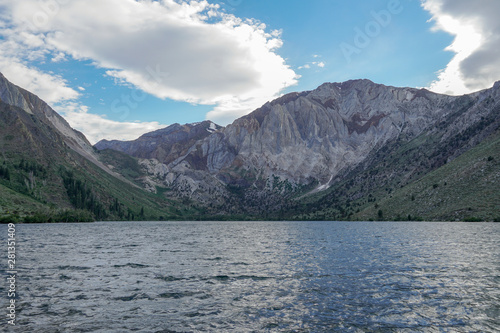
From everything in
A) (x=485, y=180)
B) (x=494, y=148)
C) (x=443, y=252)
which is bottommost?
(x=443, y=252)

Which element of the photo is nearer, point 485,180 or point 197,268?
point 197,268

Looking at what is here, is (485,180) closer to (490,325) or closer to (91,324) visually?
(490,325)

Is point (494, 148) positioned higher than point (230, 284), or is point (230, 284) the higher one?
point (494, 148)

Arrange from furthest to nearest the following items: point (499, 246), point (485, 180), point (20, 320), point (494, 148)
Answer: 1. point (494, 148)
2. point (485, 180)
3. point (499, 246)
4. point (20, 320)

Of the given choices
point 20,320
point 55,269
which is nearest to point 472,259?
point 20,320

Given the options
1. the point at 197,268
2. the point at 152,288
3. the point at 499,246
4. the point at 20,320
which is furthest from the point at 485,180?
the point at 20,320

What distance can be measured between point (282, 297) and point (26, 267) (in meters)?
38.2

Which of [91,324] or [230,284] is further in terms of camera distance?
[230,284]

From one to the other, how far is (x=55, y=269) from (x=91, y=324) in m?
27.9

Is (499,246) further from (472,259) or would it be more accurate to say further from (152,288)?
(152,288)

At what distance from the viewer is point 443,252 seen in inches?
2403

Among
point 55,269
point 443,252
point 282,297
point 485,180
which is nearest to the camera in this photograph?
point 282,297

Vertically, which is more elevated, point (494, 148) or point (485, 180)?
point (494, 148)

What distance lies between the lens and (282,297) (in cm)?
3094
